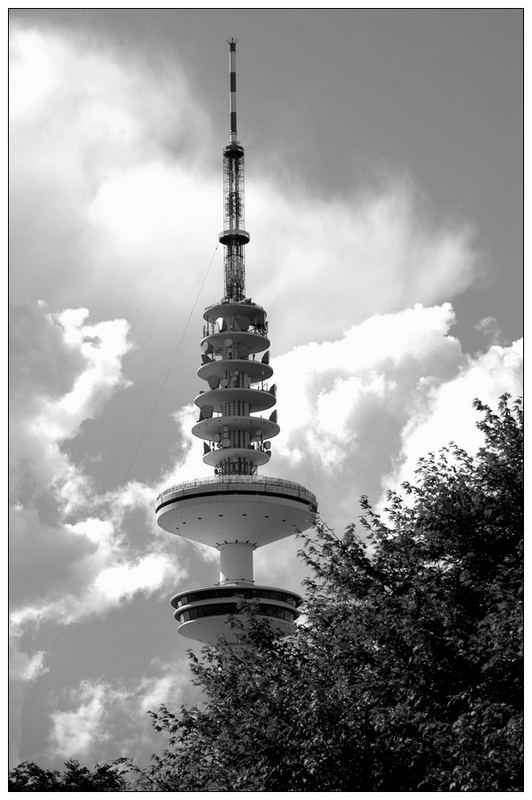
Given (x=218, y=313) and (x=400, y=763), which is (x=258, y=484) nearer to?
(x=218, y=313)

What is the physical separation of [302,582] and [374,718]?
8.44 meters

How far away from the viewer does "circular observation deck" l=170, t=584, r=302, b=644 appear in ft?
393

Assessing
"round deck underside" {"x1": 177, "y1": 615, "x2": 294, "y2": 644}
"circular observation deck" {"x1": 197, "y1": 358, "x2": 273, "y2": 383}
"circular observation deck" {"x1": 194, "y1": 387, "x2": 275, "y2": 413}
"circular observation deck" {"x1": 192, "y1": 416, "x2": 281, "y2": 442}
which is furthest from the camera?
"circular observation deck" {"x1": 197, "y1": 358, "x2": 273, "y2": 383}

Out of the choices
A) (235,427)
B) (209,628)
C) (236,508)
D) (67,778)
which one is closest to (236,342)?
(235,427)

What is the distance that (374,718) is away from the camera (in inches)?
1203

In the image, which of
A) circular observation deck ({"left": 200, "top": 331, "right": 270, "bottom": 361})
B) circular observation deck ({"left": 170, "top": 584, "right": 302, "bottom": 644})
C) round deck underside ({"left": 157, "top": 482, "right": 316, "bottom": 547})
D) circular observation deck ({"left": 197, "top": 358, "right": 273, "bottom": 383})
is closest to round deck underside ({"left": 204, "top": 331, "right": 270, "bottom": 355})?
circular observation deck ({"left": 200, "top": 331, "right": 270, "bottom": 361})

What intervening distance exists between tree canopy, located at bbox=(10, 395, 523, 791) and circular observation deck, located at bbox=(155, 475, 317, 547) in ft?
265

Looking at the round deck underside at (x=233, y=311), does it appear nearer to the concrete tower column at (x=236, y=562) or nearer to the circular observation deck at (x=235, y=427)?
the circular observation deck at (x=235, y=427)

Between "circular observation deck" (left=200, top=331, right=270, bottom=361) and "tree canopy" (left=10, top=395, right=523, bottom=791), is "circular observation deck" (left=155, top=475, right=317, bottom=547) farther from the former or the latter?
"tree canopy" (left=10, top=395, right=523, bottom=791)

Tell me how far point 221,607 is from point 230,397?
71.4 feet

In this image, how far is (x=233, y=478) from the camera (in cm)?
12038

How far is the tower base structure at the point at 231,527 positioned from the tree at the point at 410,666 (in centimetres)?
8103

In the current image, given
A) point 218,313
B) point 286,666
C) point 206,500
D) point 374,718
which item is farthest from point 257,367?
point 374,718

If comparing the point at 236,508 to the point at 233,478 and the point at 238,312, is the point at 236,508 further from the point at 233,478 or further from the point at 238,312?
the point at 238,312
